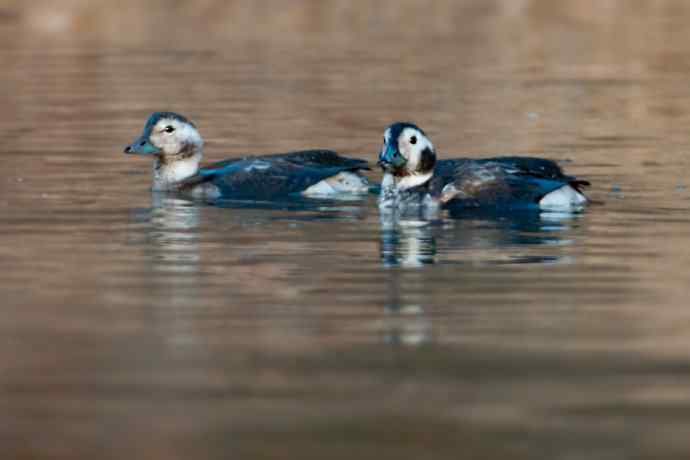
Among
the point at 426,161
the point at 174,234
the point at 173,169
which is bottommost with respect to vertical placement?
the point at 174,234

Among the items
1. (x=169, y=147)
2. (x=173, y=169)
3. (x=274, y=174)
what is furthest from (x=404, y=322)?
(x=169, y=147)

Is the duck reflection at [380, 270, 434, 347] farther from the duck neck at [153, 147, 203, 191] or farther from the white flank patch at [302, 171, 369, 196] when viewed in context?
the duck neck at [153, 147, 203, 191]

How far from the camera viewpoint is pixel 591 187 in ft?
52.9

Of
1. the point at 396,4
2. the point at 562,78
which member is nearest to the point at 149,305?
the point at 562,78

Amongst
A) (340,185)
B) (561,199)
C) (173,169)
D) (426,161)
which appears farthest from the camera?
(173,169)

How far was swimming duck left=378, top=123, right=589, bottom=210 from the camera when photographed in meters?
14.6

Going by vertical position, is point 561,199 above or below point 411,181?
below

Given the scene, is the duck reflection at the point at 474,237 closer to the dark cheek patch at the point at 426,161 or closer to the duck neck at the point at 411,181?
the duck neck at the point at 411,181

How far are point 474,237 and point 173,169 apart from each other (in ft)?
14.1

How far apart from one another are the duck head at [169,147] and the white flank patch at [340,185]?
1.40m

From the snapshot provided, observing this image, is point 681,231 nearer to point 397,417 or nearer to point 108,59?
point 397,417

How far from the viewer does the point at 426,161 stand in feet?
50.1

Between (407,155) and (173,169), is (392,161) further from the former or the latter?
(173,169)

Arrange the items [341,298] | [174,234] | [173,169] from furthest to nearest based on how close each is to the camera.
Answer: [173,169] < [174,234] < [341,298]
